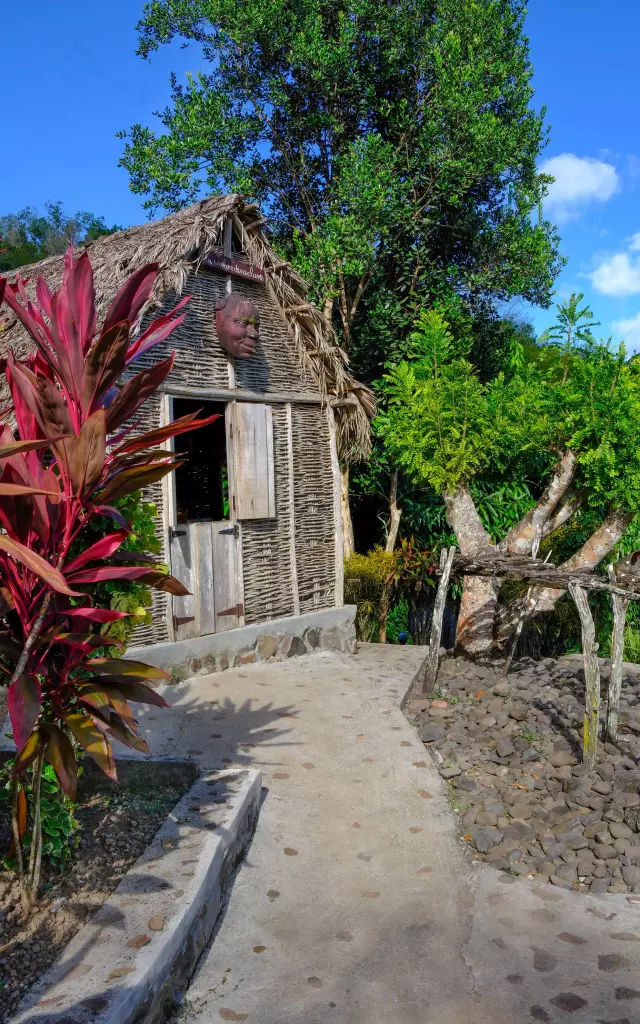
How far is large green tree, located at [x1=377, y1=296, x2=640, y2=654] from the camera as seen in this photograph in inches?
271

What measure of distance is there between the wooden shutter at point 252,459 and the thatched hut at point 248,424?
12mm

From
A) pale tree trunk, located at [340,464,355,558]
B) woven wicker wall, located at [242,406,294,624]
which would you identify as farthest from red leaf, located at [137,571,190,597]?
pale tree trunk, located at [340,464,355,558]

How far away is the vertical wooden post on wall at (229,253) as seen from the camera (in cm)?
720

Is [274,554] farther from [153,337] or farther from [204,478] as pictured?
[153,337]

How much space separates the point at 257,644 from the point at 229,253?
149 inches

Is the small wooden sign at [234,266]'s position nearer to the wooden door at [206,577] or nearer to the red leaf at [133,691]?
the wooden door at [206,577]

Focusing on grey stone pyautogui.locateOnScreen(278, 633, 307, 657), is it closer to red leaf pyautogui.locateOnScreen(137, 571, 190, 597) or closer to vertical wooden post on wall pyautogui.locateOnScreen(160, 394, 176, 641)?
vertical wooden post on wall pyautogui.locateOnScreen(160, 394, 176, 641)

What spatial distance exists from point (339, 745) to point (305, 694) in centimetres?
118

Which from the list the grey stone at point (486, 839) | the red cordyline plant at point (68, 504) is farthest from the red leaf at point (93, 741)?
the grey stone at point (486, 839)

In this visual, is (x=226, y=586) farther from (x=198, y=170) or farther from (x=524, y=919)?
(x=198, y=170)

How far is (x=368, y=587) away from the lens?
948cm

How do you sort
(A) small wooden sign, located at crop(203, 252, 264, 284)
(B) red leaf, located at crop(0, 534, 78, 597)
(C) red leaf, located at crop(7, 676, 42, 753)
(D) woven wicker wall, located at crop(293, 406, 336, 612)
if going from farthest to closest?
(D) woven wicker wall, located at crop(293, 406, 336, 612), (A) small wooden sign, located at crop(203, 252, 264, 284), (C) red leaf, located at crop(7, 676, 42, 753), (B) red leaf, located at crop(0, 534, 78, 597)

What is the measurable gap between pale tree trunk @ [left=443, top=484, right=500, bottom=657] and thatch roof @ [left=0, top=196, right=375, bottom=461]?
1.17 metres

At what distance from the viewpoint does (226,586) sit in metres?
7.25
